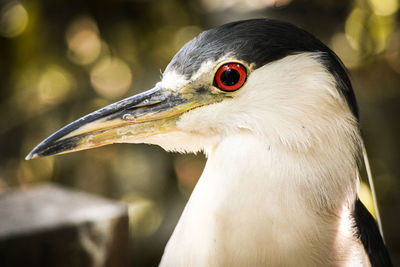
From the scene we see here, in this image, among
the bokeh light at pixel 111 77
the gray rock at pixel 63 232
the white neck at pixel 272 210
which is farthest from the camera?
the bokeh light at pixel 111 77

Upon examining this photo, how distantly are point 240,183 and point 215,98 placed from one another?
0.59ft

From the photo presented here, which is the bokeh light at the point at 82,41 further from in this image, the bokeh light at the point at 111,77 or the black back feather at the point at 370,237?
the black back feather at the point at 370,237

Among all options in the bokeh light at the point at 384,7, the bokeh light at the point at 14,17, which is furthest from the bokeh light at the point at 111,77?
the bokeh light at the point at 384,7

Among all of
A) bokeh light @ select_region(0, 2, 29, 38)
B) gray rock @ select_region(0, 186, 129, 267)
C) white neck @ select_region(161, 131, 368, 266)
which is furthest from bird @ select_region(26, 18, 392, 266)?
bokeh light @ select_region(0, 2, 29, 38)

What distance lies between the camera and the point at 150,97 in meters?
0.89

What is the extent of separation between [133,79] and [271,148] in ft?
6.33

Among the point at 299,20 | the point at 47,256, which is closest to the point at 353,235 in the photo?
the point at 47,256

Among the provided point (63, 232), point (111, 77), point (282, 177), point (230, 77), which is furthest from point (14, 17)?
point (282, 177)

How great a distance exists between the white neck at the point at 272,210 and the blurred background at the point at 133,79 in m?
1.76

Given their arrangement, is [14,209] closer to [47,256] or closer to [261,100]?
[47,256]

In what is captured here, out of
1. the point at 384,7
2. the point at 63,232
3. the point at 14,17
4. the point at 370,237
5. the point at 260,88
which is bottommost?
the point at 370,237

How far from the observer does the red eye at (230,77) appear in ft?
2.65

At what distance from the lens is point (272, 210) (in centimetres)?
79

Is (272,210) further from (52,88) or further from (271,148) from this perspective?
(52,88)
